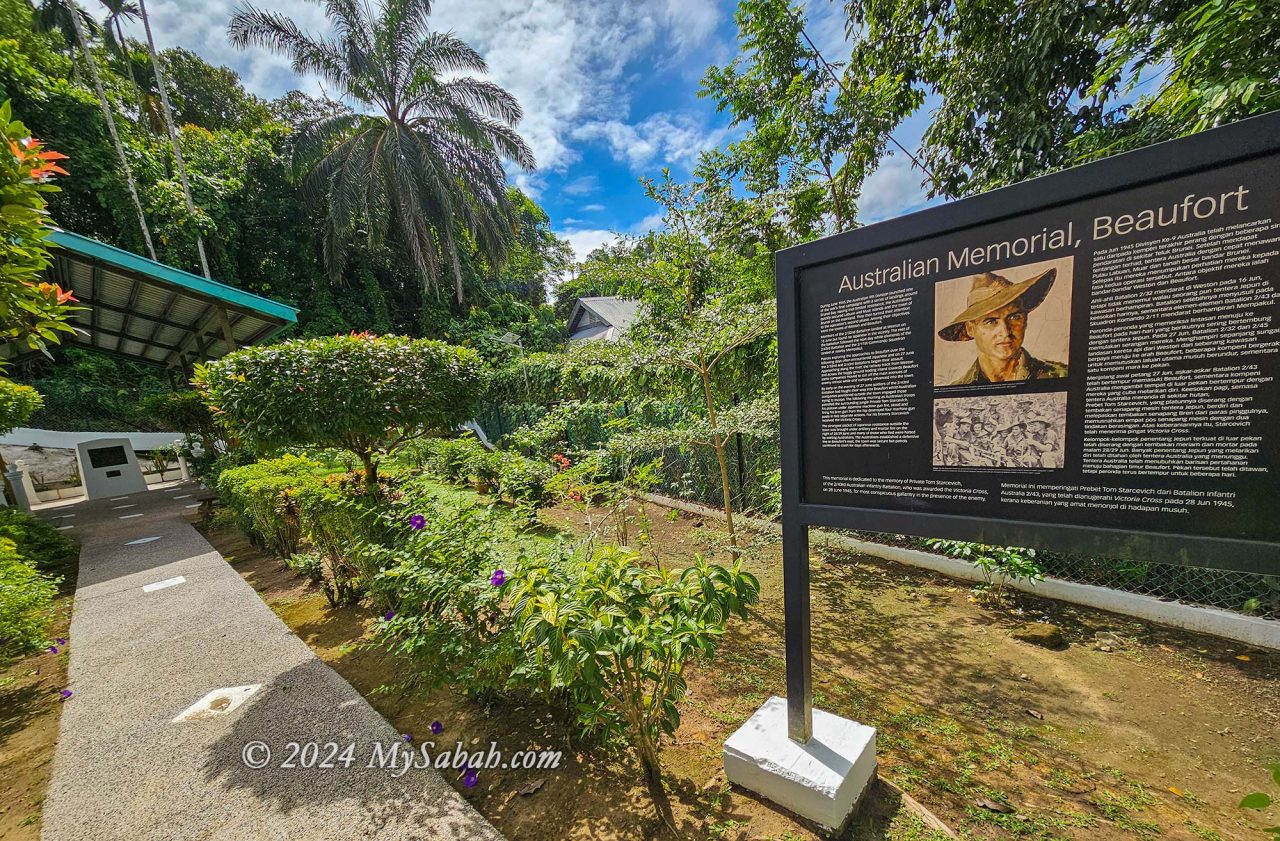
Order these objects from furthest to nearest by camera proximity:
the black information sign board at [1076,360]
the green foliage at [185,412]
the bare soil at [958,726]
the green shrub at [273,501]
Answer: the green foliage at [185,412], the green shrub at [273,501], the bare soil at [958,726], the black information sign board at [1076,360]

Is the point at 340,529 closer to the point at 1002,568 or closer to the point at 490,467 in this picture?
the point at 490,467

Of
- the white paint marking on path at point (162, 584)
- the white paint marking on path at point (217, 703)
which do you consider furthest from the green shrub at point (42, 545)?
the white paint marking on path at point (217, 703)

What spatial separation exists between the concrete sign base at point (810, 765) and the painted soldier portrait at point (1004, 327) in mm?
1532

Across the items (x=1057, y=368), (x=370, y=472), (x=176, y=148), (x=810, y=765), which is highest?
(x=176, y=148)

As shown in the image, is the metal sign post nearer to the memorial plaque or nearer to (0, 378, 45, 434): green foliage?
the memorial plaque

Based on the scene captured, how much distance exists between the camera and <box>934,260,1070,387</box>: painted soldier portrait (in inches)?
50.6

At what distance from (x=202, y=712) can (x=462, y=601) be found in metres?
1.98

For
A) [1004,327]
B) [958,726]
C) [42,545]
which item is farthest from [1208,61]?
[42,545]

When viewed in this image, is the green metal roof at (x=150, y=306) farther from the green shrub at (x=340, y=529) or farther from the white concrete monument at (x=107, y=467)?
the green shrub at (x=340, y=529)

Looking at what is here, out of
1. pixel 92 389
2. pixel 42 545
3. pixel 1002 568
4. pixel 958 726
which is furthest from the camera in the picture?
pixel 92 389

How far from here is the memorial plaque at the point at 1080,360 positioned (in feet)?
3.58

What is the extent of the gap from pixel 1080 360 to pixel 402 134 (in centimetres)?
1917

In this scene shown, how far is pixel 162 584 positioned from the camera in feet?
16.2

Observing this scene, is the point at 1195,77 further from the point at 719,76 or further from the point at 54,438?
the point at 54,438
